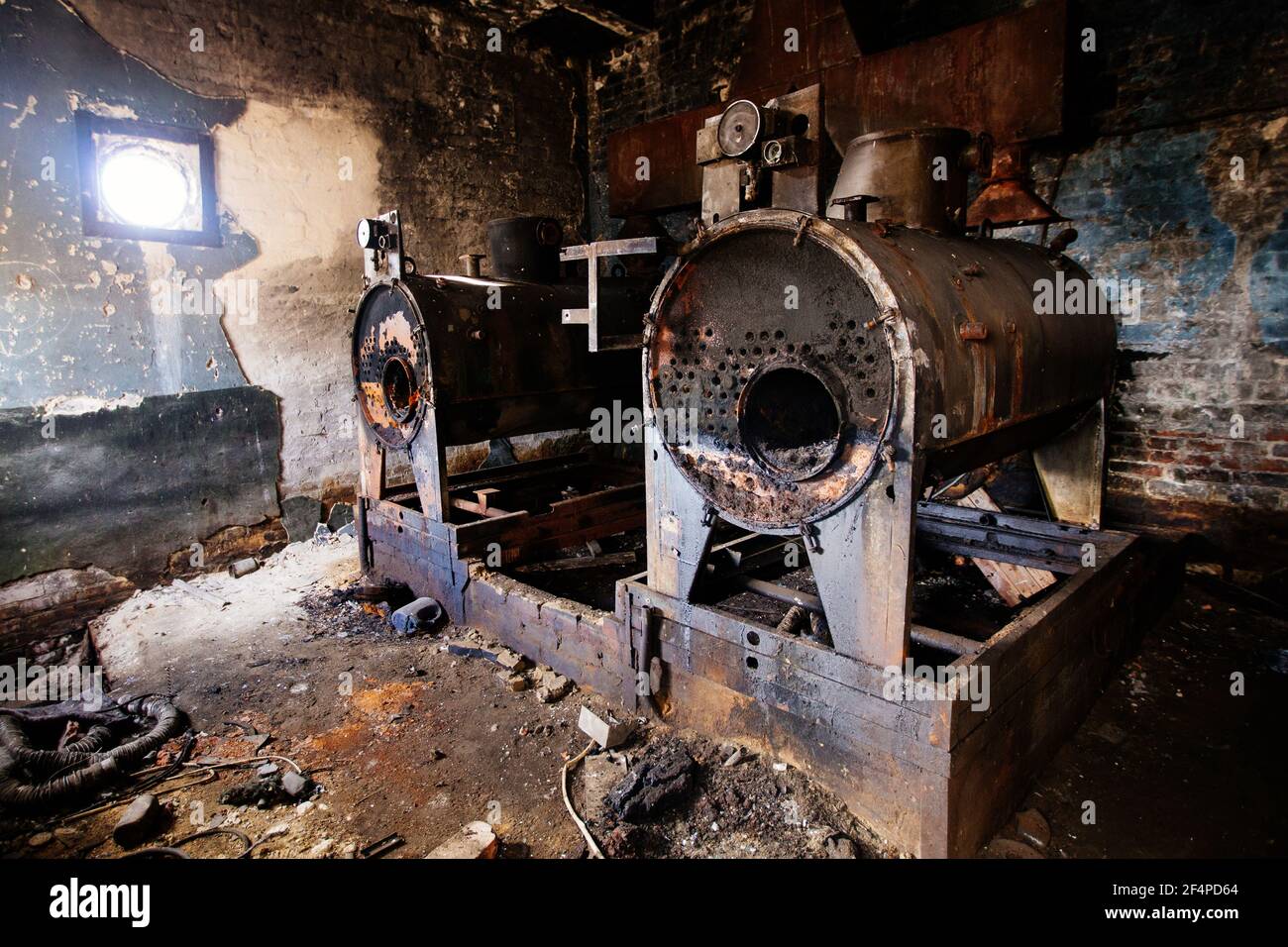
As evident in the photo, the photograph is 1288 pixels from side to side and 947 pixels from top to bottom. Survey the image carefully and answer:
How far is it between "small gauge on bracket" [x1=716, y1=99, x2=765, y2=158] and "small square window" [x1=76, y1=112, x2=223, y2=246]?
435cm

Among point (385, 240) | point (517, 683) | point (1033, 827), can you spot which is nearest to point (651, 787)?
point (517, 683)

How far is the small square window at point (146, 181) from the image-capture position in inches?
183

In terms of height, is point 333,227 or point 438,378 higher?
point 333,227

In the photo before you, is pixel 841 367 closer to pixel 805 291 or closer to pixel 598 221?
pixel 805 291

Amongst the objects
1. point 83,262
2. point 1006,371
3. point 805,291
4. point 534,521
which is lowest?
point 534,521

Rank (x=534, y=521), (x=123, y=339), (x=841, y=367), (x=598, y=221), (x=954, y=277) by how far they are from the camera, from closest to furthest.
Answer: (x=841, y=367), (x=954, y=277), (x=534, y=521), (x=123, y=339), (x=598, y=221)

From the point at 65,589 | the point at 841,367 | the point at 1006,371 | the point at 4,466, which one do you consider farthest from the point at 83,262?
the point at 1006,371

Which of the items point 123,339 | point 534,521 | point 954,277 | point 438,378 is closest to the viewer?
point 954,277

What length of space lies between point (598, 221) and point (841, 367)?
614cm

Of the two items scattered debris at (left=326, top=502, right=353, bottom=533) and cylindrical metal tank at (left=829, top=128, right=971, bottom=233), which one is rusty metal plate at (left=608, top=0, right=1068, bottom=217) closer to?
cylindrical metal tank at (left=829, top=128, right=971, bottom=233)

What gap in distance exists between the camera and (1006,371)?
260 cm

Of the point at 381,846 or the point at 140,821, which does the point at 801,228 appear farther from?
the point at 140,821

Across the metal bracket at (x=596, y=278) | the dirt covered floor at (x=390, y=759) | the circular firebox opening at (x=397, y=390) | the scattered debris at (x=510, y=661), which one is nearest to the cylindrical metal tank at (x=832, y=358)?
the metal bracket at (x=596, y=278)

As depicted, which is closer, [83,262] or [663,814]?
[663,814]
